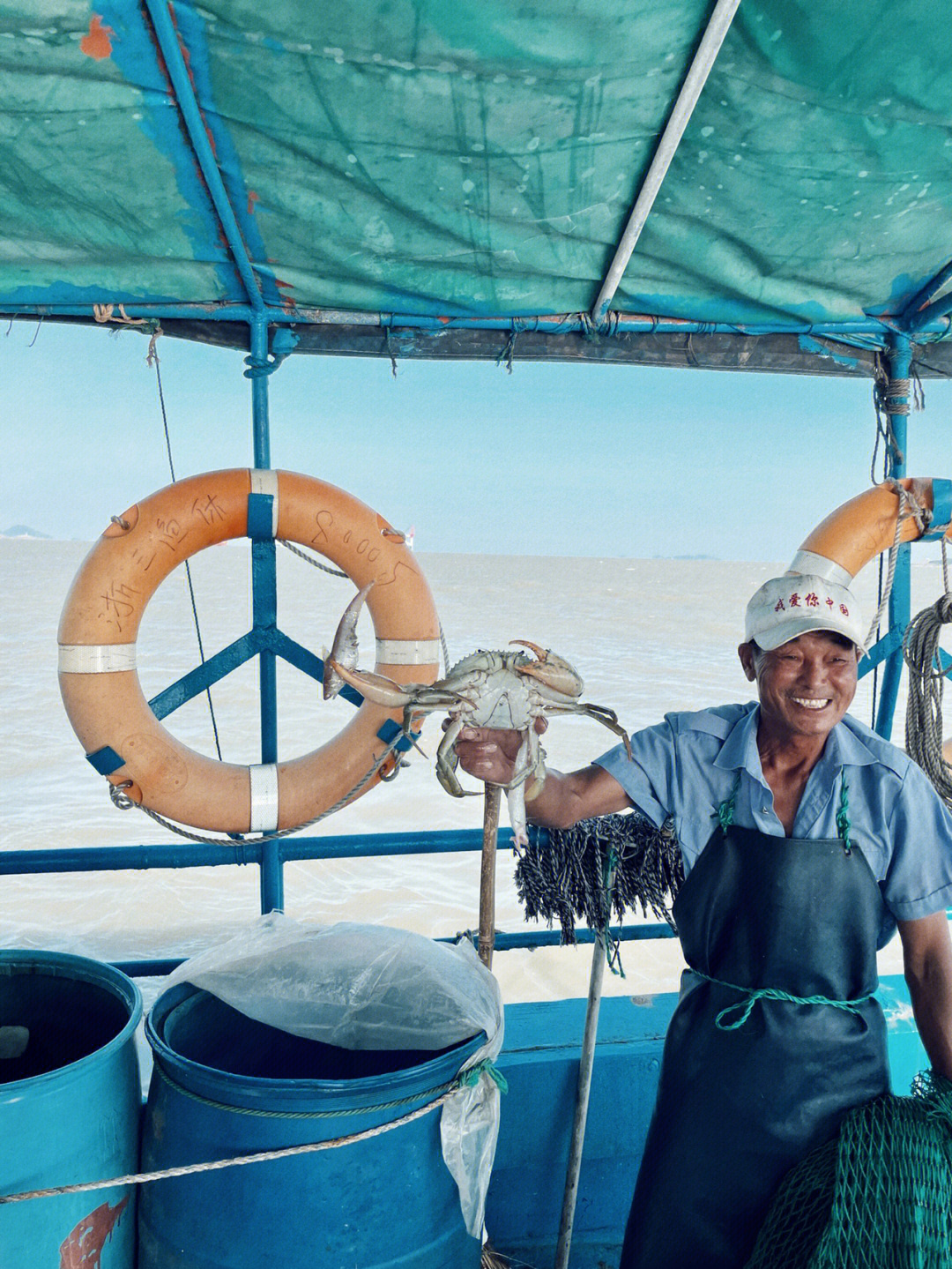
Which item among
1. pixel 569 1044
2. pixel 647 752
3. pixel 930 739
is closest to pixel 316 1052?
pixel 569 1044

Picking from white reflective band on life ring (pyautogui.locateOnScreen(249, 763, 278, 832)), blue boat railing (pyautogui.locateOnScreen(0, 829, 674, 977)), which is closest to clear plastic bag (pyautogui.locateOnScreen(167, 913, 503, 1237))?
blue boat railing (pyautogui.locateOnScreen(0, 829, 674, 977))

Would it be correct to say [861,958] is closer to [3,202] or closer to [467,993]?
[467,993]

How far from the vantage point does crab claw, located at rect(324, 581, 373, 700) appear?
1774mm

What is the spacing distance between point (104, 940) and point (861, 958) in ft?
18.4

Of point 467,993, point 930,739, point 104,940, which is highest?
point 930,739

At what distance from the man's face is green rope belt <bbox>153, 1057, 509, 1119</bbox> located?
2.72 ft

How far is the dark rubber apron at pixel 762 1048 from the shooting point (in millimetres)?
1518

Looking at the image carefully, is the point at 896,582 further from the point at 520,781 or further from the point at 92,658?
the point at 92,658

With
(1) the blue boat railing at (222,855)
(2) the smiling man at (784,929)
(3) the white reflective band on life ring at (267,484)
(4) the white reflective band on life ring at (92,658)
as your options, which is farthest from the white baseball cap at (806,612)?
(4) the white reflective band on life ring at (92,658)

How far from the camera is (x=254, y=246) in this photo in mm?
2367

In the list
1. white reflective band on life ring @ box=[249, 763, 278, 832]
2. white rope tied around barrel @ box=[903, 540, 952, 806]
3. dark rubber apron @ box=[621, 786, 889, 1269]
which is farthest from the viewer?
white reflective band on life ring @ box=[249, 763, 278, 832]

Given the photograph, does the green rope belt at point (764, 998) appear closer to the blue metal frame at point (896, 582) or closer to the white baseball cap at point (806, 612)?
the white baseball cap at point (806, 612)

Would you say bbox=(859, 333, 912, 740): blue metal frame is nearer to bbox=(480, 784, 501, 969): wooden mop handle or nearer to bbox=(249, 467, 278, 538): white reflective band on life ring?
bbox=(480, 784, 501, 969): wooden mop handle

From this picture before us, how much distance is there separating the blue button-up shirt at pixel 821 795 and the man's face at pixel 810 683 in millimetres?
60
